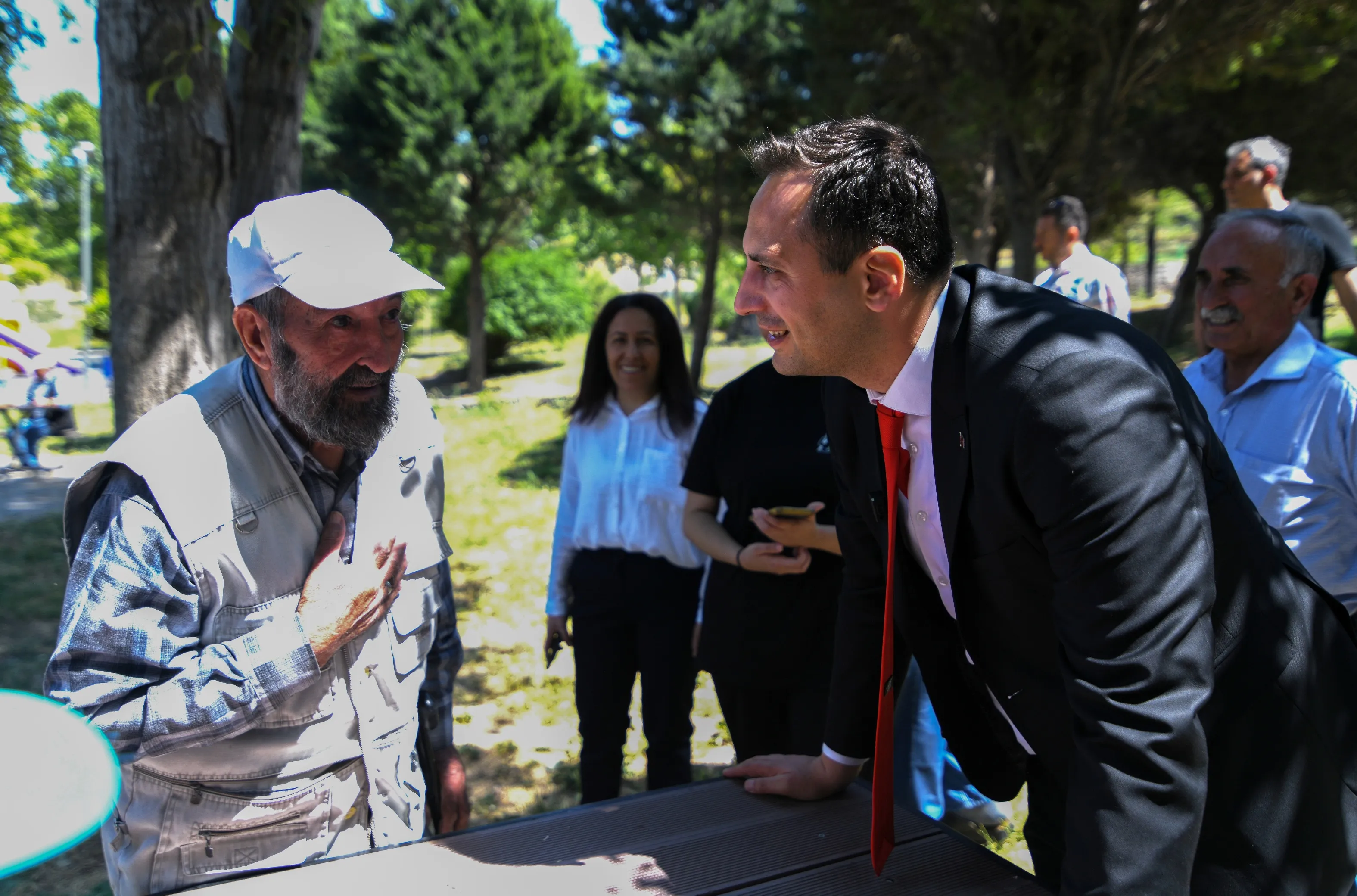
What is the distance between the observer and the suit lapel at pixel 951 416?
147 cm

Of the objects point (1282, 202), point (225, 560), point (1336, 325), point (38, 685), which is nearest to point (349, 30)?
point (38, 685)

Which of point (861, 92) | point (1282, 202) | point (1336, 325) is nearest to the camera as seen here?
point (1282, 202)

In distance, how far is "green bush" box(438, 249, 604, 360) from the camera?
24688 millimetres

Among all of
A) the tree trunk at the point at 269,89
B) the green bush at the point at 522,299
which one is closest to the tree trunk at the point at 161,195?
the tree trunk at the point at 269,89

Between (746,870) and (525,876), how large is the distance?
1.33 ft

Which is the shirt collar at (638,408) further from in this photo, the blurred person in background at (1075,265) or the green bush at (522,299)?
the green bush at (522,299)

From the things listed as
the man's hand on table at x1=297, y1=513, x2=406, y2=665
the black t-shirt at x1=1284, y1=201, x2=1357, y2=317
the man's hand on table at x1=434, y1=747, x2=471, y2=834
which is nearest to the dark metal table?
the man's hand on table at x1=297, y1=513, x2=406, y2=665

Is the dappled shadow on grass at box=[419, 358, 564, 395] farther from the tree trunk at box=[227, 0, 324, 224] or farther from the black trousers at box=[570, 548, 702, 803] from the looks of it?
the black trousers at box=[570, 548, 702, 803]

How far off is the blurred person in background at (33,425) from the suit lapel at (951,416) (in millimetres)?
13927

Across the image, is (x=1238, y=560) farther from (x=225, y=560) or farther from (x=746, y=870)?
(x=225, y=560)

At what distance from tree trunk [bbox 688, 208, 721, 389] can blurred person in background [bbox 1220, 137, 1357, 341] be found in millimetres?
12083

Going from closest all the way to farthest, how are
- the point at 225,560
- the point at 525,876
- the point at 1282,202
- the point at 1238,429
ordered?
1. the point at 525,876
2. the point at 225,560
3. the point at 1238,429
4. the point at 1282,202

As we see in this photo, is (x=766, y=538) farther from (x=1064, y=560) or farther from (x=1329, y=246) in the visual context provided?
(x=1329, y=246)

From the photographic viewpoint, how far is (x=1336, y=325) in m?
21.2
